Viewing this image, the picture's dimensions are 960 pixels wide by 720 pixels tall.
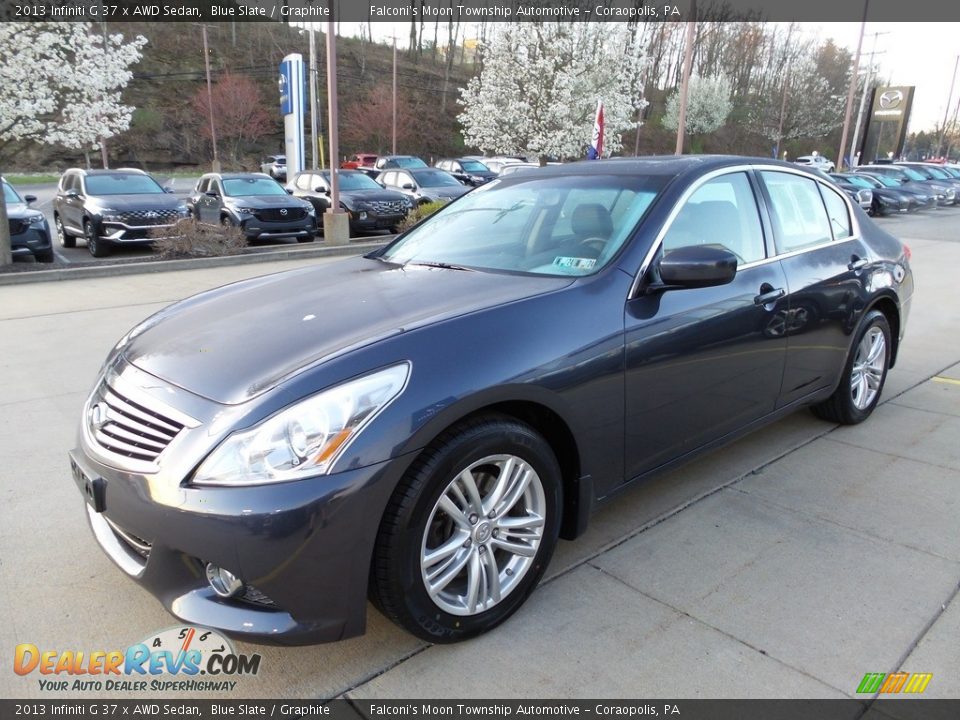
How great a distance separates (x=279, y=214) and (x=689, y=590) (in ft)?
43.4

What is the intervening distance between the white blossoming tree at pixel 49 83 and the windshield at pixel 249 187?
2.57 meters

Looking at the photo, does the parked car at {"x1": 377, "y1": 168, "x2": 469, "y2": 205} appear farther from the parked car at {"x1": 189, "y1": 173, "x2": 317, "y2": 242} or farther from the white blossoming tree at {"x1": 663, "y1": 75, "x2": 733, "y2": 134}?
the white blossoming tree at {"x1": 663, "y1": 75, "x2": 733, "y2": 134}

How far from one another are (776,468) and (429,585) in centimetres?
243

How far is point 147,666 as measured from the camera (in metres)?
2.38

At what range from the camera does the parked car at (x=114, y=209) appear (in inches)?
496

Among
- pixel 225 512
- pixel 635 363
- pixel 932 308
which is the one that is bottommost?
pixel 932 308

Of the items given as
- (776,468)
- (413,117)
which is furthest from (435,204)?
(413,117)

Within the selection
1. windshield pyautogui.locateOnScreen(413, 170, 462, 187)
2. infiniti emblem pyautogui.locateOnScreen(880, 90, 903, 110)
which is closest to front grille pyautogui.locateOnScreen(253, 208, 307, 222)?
windshield pyautogui.locateOnScreen(413, 170, 462, 187)

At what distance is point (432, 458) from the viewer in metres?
2.18

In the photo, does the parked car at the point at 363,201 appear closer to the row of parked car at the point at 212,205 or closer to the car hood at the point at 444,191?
the row of parked car at the point at 212,205

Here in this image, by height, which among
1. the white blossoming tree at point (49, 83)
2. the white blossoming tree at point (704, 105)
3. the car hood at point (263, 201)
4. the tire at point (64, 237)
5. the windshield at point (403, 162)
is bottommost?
the tire at point (64, 237)

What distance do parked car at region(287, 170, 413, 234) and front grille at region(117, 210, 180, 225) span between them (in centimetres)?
384

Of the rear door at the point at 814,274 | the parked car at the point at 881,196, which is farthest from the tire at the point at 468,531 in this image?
the parked car at the point at 881,196

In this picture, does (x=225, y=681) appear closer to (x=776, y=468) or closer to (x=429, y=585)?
(x=429, y=585)
